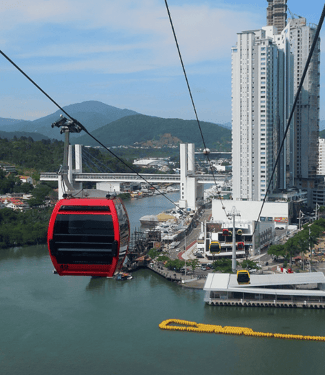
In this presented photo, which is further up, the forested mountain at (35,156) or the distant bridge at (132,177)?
the forested mountain at (35,156)

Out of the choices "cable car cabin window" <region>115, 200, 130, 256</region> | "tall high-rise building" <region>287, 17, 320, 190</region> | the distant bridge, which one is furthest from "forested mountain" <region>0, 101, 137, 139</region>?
"cable car cabin window" <region>115, 200, 130, 256</region>

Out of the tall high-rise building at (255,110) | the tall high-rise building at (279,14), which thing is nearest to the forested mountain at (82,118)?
the tall high-rise building at (279,14)

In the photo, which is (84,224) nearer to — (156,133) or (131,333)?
(131,333)

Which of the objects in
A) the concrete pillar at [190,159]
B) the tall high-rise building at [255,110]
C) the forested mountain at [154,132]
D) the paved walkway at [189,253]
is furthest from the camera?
the forested mountain at [154,132]

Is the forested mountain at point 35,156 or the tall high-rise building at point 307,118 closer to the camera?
the tall high-rise building at point 307,118

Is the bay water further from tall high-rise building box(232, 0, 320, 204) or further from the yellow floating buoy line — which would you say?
tall high-rise building box(232, 0, 320, 204)

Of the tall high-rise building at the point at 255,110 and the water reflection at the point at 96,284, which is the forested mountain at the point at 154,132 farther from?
the water reflection at the point at 96,284

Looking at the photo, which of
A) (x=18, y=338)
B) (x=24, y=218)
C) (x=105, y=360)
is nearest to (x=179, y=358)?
(x=105, y=360)

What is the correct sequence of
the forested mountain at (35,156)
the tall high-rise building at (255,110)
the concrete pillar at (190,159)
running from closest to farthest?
the tall high-rise building at (255,110), the concrete pillar at (190,159), the forested mountain at (35,156)
